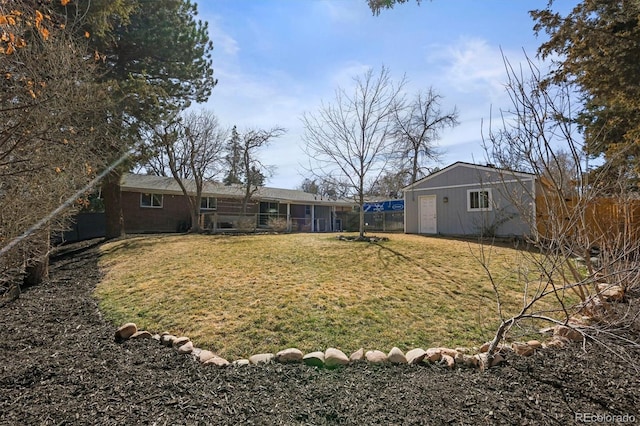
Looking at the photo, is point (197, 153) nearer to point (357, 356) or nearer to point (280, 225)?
point (280, 225)

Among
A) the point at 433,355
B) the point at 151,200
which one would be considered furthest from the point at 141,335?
the point at 151,200

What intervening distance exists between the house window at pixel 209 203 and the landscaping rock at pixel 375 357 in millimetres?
18870

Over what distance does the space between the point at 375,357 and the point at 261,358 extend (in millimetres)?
1155

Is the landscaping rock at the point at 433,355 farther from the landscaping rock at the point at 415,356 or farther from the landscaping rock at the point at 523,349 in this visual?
the landscaping rock at the point at 523,349

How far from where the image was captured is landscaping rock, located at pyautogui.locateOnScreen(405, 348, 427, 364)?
130 inches

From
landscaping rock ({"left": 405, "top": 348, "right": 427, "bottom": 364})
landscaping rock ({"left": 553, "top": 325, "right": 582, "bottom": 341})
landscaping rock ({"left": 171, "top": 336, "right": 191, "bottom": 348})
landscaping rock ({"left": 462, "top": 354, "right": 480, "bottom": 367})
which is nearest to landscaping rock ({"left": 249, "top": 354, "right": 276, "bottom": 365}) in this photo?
landscaping rock ({"left": 171, "top": 336, "right": 191, "bottom": 348})

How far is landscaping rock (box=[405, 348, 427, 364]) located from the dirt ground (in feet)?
0.33

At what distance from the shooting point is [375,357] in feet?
10.9

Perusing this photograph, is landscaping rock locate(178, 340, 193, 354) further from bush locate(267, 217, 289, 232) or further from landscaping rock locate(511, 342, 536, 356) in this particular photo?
bush locate(267, 217, 289, 232)

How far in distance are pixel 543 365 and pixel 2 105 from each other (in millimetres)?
5390

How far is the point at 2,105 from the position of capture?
2.84m

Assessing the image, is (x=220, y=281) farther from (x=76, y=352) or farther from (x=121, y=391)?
(x=121, y=391)

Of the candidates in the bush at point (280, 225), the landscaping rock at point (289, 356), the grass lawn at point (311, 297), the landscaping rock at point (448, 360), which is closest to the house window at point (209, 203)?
the bush at point (280, 225)

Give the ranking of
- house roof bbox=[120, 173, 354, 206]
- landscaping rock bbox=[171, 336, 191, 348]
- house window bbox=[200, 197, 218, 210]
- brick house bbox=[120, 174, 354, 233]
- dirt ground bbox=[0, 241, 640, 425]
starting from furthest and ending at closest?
house window bbox=[200, 197, 218, 210], house roof bbox=[120, 173, 354, 206], brick house bbox=[120, 174, 354, 233], landscaping rock bbox=[171, 336, 191, 348], dirt ground bbox=[0, 241, 640, 425]
